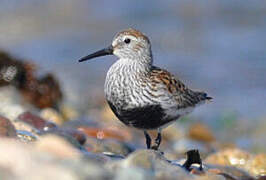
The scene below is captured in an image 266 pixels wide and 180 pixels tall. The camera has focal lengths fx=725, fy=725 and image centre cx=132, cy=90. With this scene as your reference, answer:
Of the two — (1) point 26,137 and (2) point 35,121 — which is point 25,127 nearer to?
(2) point 35,121

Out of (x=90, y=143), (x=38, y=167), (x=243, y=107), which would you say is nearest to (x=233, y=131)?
(x=243, y=107)

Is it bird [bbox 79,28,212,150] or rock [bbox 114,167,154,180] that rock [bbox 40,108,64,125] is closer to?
bird [bbox 79,28,212,150]

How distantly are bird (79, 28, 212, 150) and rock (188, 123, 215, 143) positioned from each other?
9.00 ft

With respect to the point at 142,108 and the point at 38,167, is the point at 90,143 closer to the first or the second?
the point at 142,108

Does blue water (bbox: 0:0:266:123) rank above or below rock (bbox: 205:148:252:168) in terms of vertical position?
above

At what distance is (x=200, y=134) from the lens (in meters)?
10.1

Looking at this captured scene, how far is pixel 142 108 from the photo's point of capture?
6.62 m

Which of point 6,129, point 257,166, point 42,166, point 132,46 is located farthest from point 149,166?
point 257,166

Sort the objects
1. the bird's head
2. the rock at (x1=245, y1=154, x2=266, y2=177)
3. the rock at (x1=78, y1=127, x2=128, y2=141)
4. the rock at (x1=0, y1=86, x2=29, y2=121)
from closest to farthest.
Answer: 1. the bird's head
2. the rock at (x1=245, y1=154, x2=266, y2=177)
3. the rock at (x1=0, y1=86, x2=29, y2=121)
4. the rock at (x1=78, y1=127, x2=128, y2=141)

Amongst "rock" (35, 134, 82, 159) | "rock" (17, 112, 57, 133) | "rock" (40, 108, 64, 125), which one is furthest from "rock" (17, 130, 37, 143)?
"rock" (40, 108, 64, 125)

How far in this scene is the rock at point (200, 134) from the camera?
33.0 ft

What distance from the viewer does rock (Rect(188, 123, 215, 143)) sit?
10.0 meters

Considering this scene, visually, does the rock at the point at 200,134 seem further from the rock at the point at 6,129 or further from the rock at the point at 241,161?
the rock at the point at 6,129

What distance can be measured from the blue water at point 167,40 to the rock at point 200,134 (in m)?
1.41
